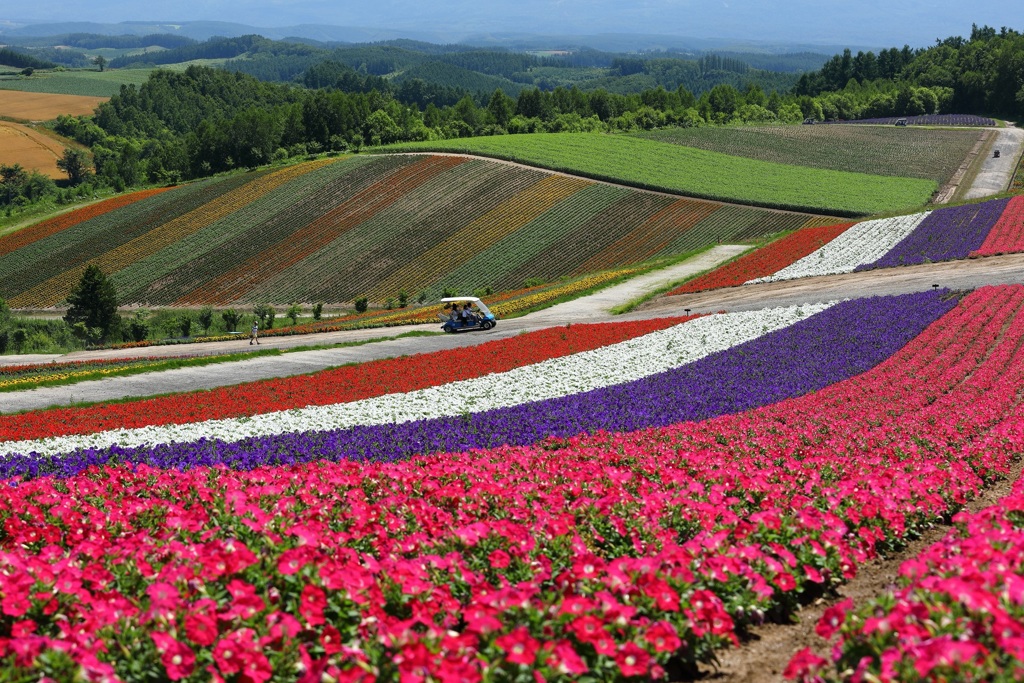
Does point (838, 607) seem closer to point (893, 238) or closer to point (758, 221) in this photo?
point (893, 238)

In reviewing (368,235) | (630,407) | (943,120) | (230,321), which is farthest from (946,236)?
(943,120)

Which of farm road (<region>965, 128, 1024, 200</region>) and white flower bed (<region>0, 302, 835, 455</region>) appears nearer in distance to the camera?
white flower bed (<region>0, 302, 835, 455</region>)

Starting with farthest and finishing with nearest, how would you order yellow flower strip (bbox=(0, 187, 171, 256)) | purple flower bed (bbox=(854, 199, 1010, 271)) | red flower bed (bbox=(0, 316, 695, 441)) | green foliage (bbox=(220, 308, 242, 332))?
yellow flower strip (bbox=(0, 187, 171, 256)), green foliage (bbox=(220, 308, 242, 332)), purple flower bed (bbox=(854, 199, 1010, 271)), red flower bed (bbox=(0, 316, 695, 441))

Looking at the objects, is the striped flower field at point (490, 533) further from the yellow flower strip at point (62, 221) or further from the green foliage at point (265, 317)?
the yellow flower strip at point (62, 221)

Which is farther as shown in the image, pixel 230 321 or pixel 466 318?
pixel 230 321

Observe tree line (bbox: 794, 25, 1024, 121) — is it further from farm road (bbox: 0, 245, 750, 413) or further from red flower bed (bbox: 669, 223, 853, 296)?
farm road (bbox: 0, 245, 750, 413)

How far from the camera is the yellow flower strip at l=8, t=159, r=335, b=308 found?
8362cm

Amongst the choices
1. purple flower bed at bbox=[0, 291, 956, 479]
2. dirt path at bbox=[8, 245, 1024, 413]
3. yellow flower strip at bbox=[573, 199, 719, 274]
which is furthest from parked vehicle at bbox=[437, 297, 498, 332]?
yellow flower strip at bbox=[573, 199, 719, 274]

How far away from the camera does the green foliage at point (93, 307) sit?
6162 centimetres

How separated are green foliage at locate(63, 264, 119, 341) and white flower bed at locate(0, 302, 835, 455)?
4067 cm

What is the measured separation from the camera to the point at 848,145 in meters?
129

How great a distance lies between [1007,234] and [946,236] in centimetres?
364

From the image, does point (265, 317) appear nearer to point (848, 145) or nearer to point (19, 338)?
point (19, 338)

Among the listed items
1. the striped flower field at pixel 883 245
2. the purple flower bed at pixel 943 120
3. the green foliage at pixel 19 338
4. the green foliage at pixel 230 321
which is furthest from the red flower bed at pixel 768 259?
the purple flower bed at pixel 943 120
